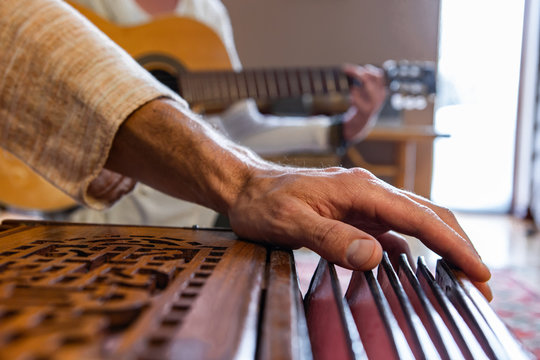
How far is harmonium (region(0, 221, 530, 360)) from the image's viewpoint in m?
0.24

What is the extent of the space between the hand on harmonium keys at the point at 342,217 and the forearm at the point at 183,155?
38 millimetres

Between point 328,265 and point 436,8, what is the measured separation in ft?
11.6

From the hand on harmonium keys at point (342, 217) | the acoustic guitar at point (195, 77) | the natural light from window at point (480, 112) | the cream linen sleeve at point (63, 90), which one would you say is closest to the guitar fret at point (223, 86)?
the acoustic guitar at point (195, 77)

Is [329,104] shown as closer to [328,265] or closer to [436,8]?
A: [436,8]

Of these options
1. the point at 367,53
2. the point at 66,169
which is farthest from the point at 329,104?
the point at 66,169

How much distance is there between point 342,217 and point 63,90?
377 mm

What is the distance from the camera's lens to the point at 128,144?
23.4 inches

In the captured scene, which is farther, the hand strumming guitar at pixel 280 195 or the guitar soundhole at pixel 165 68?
the guitar soundhole at pixel 165 68

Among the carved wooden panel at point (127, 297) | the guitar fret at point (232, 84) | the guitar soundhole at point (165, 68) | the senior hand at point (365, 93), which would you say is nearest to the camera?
the carved wooden panel at point (127, 297)

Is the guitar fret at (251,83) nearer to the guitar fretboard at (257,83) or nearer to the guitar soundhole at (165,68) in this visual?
Result: the guitar fretboard at (257,83)

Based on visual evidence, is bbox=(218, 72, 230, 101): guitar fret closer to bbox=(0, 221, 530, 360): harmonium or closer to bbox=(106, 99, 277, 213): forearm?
bbox=(106, 99, 277, 213): forearm

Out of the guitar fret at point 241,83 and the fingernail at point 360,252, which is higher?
the guitar fret at point 241,83

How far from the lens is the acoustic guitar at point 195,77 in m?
1.30

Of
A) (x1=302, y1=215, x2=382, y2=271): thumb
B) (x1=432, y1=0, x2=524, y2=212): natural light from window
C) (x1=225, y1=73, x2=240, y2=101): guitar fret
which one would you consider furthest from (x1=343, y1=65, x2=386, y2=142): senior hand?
(x1=432, y1=0, x2=524, y2=212): natural light from window
